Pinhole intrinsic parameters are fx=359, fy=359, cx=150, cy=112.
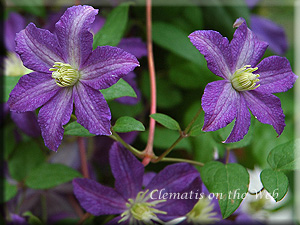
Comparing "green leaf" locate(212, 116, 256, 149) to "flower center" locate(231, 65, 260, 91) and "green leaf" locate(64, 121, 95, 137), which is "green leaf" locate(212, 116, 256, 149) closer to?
"flower center" locate(231, 65, 260, 91)

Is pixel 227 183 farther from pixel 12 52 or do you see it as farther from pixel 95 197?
pixel 12 52

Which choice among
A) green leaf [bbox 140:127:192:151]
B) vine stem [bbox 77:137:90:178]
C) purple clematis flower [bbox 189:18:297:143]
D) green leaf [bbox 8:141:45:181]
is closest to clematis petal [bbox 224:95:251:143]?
purple clematis flower [bbox 189:18:297:143]

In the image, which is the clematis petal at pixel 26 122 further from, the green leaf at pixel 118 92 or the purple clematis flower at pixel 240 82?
the purple clematis flower at pixel 240 82

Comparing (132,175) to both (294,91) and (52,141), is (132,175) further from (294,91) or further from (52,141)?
(294,91)

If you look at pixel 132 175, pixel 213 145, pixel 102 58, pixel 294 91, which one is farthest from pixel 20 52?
pixel 294 91

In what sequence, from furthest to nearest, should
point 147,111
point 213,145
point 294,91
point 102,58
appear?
point 294,91 → point 147,111 → point 213,145 → point 102,58

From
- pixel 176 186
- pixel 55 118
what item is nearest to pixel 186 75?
pixel 176 186
